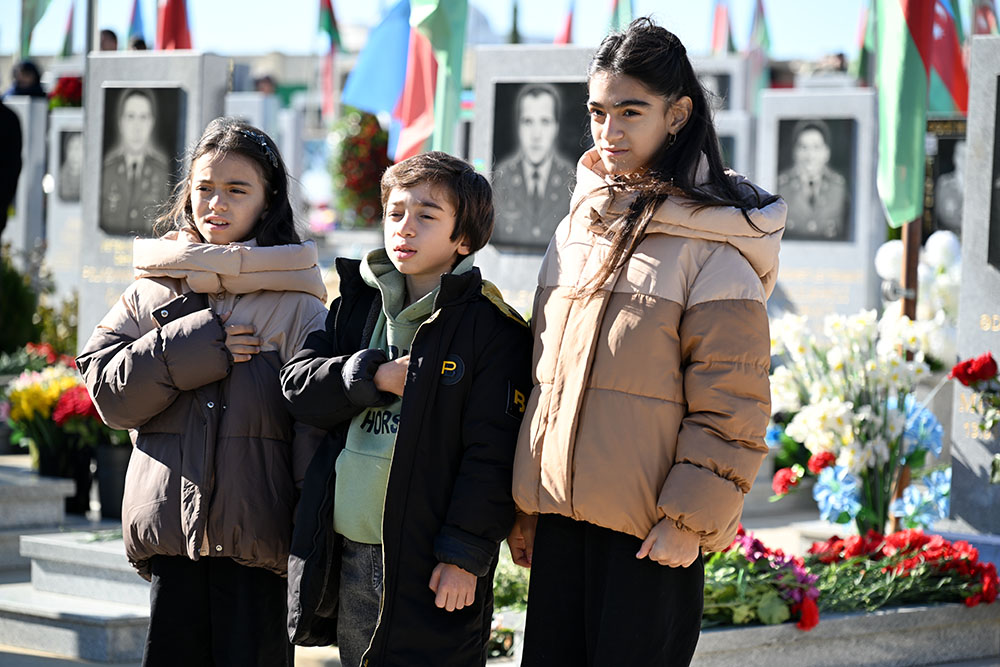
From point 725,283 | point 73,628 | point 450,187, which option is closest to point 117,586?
point 73,628

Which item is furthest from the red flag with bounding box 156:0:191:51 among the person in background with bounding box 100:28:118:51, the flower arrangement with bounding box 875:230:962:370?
the flower arrangement with bounding box 875:230:962:370

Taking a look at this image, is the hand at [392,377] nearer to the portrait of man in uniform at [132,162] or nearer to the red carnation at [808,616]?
the red carnation at [808,616]

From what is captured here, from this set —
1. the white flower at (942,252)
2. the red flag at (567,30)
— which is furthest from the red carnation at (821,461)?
the red flag at (567,30)

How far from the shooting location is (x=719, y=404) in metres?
2.51

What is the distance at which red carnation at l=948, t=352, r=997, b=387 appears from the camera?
4816mm

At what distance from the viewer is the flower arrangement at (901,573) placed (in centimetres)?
443

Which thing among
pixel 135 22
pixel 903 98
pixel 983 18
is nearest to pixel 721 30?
pixel 135 22

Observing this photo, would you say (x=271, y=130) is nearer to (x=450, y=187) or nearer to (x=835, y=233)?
(x=835, y=233)

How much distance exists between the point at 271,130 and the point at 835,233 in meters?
7.15

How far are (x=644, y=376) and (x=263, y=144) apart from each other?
1.22 metres

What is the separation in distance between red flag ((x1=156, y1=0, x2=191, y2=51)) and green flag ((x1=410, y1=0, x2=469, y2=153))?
8.24ft

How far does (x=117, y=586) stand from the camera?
500 centimetres

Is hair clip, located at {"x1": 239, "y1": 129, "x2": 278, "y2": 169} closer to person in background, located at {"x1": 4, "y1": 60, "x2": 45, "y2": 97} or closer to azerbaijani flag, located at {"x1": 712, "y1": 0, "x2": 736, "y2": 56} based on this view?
Result: person in background, located at {"x1": 4, "y1": 60, "x2": 45, "y2": 97}

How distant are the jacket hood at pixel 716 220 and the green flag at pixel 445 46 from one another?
4.28 metres
